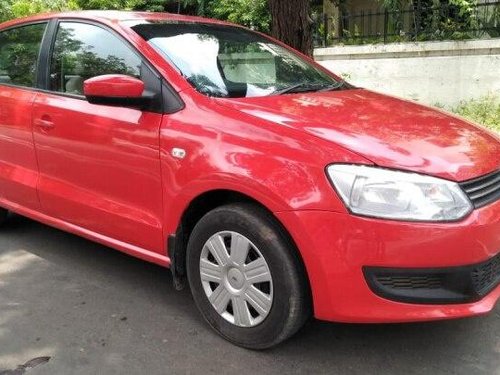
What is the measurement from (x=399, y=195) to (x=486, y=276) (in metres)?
0.61

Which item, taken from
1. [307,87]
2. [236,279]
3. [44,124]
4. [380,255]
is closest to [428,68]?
[307,87]

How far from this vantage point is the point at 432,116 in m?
3.32

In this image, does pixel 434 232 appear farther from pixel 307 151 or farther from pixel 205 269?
pixel 205 269

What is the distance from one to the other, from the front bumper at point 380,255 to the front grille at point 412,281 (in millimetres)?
52

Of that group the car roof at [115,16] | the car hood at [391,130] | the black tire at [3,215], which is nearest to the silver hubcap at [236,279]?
the car hood at [391,130]

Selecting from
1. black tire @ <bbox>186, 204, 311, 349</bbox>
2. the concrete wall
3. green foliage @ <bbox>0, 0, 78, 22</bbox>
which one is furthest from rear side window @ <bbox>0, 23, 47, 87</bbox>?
green foliage @ <bbox>0, 0, 78, 22</bbox>

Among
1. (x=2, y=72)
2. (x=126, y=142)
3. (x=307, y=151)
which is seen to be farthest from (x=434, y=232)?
(x=2, y=72)

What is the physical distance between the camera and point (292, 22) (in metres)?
6.20

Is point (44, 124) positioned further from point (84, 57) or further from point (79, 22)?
point (79, 22)

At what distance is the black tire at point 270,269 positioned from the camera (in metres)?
2.67

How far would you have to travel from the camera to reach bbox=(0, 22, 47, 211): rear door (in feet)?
13.0

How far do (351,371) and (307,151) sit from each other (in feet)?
3.42

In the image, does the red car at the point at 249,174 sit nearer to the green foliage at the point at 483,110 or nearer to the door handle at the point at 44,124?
the door handle at the point at 44,124

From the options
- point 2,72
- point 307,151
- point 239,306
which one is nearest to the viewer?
point 307,151
